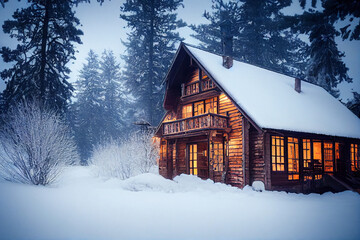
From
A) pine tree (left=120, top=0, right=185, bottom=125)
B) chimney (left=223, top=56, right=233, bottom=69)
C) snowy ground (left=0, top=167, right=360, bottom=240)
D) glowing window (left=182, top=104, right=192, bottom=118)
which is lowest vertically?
snowy ground (left=0, top=167, right=360, bottom=240)

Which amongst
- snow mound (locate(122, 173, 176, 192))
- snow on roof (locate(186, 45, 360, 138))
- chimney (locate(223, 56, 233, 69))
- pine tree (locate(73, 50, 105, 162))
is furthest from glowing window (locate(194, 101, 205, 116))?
pine tree (locate(73, 50, 105, 162))

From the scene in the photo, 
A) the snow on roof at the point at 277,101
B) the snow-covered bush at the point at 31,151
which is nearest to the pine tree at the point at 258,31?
the snow on roof at the point at 277,101

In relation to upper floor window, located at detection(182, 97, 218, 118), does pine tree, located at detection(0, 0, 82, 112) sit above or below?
above

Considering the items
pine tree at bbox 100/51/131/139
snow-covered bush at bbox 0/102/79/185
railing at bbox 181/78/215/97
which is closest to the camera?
snow-covered bush at bbox 0/102/79/185

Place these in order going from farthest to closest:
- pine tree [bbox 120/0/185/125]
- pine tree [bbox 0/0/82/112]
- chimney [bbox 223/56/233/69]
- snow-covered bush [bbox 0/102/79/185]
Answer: pine tree [bbox 120/0/185/125] → pine tree [bbox 0/0/82/112] → chimney [bbox 223/56/233/69] → snow-covered bush [bbox 0/102/79/185]

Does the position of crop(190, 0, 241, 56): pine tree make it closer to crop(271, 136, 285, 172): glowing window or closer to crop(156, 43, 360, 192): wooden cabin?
crop(156, 43, 360, 192): wooden cabin

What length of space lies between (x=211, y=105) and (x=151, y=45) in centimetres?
2008

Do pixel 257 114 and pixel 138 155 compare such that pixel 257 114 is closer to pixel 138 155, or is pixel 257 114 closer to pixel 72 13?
pixel 138 155

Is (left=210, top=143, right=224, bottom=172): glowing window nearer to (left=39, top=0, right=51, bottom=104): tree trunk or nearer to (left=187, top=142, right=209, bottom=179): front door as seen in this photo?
(left=187, top=142, right=209, bottom=179): front door

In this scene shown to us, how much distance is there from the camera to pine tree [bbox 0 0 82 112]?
17.7 meters

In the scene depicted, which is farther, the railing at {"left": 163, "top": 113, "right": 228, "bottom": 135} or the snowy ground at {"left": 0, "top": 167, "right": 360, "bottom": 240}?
the railing at {"left": 163, "top": 113, "right": 228, "bottom": 135}

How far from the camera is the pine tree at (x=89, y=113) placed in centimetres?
3997

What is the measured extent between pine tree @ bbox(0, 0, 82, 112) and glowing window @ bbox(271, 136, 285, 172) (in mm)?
16332

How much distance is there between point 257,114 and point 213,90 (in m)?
3.89
